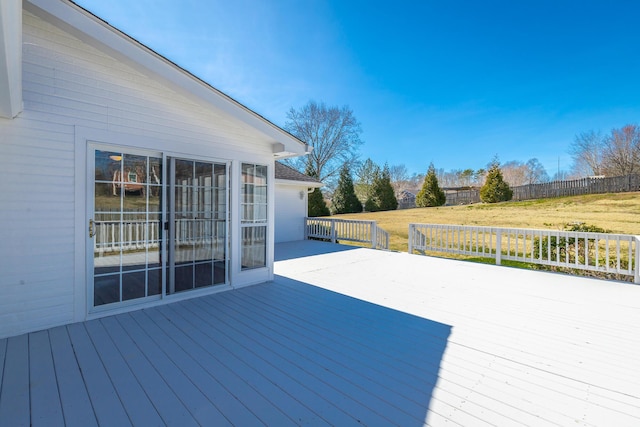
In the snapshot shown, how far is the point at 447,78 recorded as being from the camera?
11969mm

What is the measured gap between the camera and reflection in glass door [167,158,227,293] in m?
4.05

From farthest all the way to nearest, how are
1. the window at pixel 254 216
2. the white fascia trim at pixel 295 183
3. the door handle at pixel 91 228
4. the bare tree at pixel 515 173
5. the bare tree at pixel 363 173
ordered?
1. the bare tree at pixel 515 173
2. the bare tree at pixel 363 173
3. the white fascia trim at pixel 295 183
4. the window at pixel 254 216
5. the door handle at pixel 91 228

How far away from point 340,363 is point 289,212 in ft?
27.7

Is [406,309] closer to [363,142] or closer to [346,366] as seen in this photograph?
[346,366]

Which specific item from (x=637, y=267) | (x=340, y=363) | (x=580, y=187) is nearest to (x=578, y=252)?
(x=637, y=267)

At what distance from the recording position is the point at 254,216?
4898 mm

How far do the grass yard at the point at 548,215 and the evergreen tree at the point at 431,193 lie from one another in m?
3.83

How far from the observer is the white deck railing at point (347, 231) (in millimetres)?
9117

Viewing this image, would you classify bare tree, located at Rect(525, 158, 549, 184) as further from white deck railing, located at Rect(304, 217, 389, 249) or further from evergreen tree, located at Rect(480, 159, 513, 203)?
white deck railing, located at Rect(304, 217, 389, 249)

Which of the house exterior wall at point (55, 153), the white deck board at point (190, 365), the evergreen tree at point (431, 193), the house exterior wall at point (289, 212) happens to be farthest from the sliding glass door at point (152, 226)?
the evergreen tree at point (431, 193)

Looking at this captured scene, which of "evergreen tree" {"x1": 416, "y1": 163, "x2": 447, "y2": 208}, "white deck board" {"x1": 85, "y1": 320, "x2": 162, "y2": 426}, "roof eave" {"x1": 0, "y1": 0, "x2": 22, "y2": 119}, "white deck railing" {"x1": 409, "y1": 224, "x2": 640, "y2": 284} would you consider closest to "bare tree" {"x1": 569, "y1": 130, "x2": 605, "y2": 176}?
"evergreen tree" {"x1": 416, "y1": 163, "x2": 447, "y2": 208}

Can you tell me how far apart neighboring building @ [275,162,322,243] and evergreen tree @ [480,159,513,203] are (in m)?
11.6

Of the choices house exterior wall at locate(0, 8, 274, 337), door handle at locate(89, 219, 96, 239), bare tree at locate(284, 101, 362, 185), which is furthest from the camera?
bare tree at locate(284, 101, 362, 185)

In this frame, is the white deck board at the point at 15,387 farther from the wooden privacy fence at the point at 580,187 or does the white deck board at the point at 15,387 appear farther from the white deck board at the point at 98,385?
the wooden privacy fence at the point at 580,187
